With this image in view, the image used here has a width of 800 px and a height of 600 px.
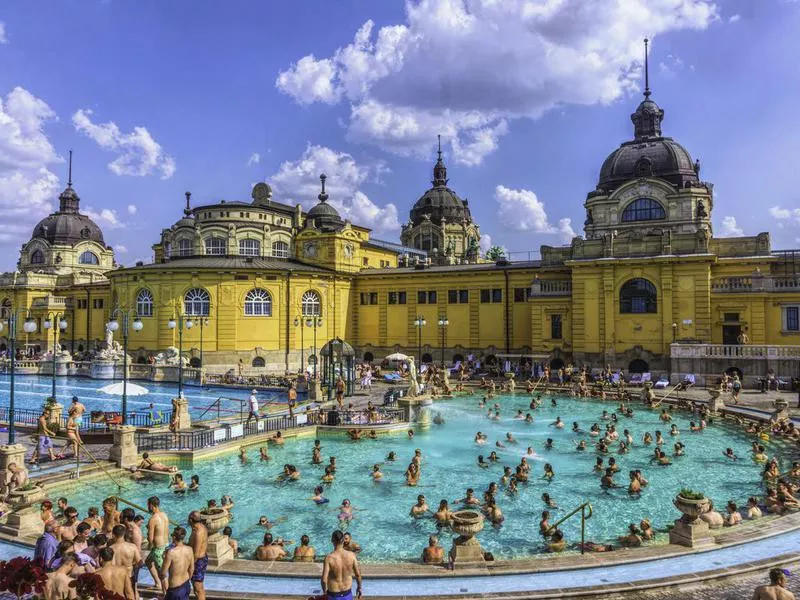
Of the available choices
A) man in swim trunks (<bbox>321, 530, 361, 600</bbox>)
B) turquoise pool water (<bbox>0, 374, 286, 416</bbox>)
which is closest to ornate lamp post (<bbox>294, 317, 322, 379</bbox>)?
turquoise pool water (<bbox>0, 374, 286, 416</bbox>)

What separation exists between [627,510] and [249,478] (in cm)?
1172

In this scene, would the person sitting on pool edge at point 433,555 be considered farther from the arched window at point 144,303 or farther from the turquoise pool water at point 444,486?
the arched window at point 144,303

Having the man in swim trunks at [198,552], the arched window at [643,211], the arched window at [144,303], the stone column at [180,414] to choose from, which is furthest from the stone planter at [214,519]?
the arched window at [643,211]

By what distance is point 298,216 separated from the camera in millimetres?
60312

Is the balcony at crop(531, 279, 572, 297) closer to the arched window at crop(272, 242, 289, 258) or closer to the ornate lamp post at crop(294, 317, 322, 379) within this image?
the ornate lamp post at crop(294, 317, 322, 379)

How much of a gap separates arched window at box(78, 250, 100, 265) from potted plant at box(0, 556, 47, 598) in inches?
3015

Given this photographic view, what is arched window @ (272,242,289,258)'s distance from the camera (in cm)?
5601

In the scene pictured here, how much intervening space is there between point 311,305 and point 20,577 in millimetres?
45634

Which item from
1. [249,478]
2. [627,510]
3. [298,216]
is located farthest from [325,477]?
[298,216]

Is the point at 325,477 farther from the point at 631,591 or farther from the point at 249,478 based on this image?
the point at 631,591

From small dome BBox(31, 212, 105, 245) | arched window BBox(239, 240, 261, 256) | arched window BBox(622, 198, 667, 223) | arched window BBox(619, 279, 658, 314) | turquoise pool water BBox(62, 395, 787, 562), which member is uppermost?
small dome BBox(31, 212, 105, 245)

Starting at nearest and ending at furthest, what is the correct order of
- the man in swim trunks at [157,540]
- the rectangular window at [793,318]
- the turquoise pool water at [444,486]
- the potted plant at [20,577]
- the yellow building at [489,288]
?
1. the potted plant at [20,577]
2. the man in swim trunks at [157,540]
3. the turquoise pool water at [444,486]
4. the rectangular window at [793,318]
5. the yellow building at [489,288]

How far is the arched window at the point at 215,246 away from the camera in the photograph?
2140 inches

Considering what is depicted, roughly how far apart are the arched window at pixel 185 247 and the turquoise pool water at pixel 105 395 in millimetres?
14027
